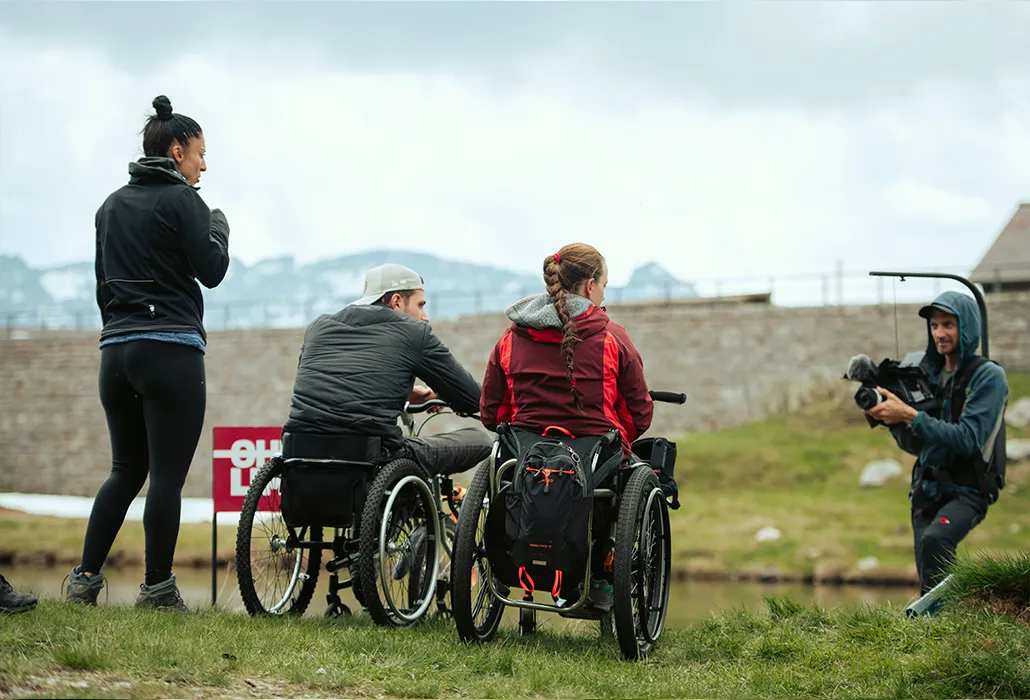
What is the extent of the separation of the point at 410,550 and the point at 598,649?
915mm

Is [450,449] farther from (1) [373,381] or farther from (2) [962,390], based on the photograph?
(2) [962,390]

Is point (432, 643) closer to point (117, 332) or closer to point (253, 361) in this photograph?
point (117, 332)

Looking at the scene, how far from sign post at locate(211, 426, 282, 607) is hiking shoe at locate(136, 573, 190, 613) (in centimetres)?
168

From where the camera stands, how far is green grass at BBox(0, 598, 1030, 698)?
10.2ft

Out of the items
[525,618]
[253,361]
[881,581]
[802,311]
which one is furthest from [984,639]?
[253,361]

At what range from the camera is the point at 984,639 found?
367cm

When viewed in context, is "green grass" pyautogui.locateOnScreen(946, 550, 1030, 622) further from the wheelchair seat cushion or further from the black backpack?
the wheelchair seat cushion

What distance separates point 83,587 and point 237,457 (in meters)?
1.90

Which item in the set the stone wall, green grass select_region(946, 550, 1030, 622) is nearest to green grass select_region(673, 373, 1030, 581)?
the stone wall

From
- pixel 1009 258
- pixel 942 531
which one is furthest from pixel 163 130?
pixel 1009 258

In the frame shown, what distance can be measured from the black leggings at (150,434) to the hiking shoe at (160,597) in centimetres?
3

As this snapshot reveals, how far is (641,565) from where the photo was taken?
12.9 ft

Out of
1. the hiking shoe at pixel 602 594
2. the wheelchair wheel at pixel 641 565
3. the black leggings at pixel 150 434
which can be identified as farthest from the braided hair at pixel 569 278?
the black leggings at pixel 150 434

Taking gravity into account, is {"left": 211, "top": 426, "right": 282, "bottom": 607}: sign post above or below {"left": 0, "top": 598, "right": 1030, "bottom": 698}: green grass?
above
